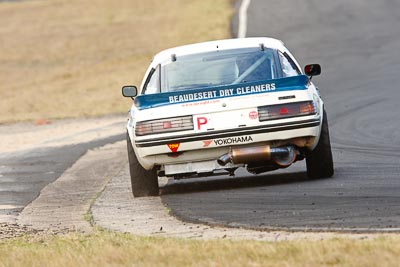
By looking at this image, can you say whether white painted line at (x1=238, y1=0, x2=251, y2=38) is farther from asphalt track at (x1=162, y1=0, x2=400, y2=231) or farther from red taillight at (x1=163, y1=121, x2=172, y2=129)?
red taillight at (x1=163, y1=121, x2=172, y2=129)

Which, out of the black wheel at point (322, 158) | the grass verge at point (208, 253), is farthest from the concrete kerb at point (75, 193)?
the black wheel at point (322, 158)

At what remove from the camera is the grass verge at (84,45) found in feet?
97.5

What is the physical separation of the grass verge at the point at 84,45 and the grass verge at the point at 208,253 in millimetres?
17246

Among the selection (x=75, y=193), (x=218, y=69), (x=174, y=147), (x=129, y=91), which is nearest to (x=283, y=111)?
(x=174, y=147)

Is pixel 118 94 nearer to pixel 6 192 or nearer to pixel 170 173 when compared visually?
pixel 6 192

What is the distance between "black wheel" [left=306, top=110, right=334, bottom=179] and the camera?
12500 millimetres

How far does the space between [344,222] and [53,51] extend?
3334 centimetres

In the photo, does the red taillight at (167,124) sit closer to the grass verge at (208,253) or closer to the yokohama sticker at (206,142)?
the yokohama sticker at (206,142)

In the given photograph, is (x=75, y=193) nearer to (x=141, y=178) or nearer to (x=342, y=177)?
(x=141, y=178)

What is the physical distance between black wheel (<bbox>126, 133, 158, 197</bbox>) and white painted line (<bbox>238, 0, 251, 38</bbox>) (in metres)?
21.2

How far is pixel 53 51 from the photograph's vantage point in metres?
42.2

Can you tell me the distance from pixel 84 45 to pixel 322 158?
101 ft

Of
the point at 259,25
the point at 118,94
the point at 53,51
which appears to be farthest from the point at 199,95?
the point at 53,51

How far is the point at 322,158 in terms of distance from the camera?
495 inches
